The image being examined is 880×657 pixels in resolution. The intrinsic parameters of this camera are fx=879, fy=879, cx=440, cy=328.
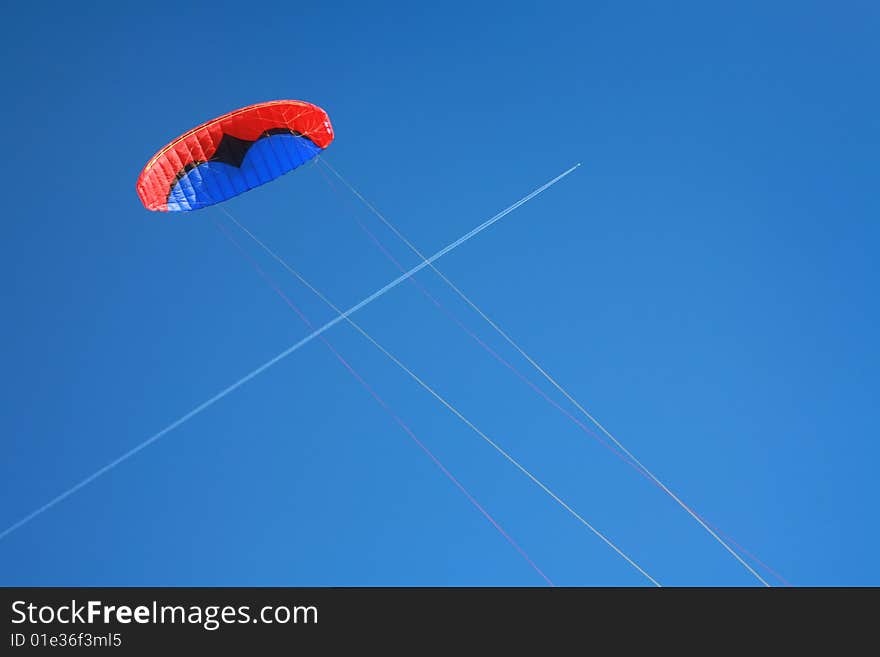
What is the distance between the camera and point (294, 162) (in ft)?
48.5

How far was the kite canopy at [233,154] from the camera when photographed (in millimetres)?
13773

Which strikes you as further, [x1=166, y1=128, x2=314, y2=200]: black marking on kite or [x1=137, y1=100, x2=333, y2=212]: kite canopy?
[x1=166, y1=128, x2=314, y2=200]: black marking on kite

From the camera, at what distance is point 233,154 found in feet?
47.2

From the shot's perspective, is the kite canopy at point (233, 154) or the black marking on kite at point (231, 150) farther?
the black marking on kite at point (231, 150)

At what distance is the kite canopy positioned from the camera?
45.2 ft
